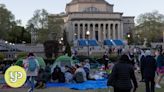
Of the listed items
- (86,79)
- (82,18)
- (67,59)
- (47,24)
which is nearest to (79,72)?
(86,79)

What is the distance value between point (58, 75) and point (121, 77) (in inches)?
529

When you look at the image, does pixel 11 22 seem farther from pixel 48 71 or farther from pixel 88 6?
pixel 48 71

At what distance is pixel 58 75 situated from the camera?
24.5 m

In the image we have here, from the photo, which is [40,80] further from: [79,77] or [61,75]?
[79,77]

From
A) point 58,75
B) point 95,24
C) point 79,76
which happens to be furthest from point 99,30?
point 79,76

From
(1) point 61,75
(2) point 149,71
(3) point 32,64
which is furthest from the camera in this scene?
(1) point 61,75

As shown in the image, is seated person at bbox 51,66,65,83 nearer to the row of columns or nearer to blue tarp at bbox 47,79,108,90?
blue tarp at bbox 47,79,108,90

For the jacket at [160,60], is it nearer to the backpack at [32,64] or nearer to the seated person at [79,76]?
the backpack at [32,64]

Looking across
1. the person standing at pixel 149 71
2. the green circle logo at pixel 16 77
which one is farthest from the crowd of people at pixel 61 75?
the green circle logo at pixel 16 77

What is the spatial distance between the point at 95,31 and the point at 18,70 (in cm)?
12589

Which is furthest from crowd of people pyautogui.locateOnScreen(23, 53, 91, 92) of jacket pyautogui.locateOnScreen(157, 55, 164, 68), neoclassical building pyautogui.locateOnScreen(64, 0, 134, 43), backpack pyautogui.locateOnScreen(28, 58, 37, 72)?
neoclassical building pyautogui.locateOnScreen(64, 0, 134, 43)

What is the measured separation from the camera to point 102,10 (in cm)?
14525

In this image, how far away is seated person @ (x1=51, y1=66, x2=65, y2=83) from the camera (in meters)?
24.3

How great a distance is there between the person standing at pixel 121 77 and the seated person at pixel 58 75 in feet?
42.9
